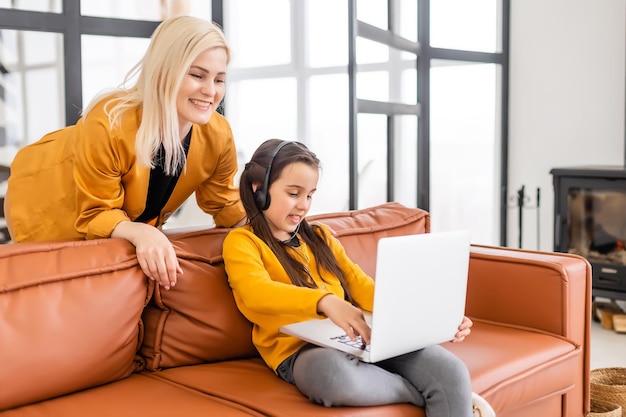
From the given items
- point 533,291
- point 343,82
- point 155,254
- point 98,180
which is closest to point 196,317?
point 155,254

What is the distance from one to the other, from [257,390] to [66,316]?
451 millimetres

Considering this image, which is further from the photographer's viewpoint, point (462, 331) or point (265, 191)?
point (265, 191)

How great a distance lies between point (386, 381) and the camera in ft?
5.51

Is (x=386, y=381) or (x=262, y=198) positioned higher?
(x=262, y=198)

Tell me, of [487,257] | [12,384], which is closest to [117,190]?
[12,384]

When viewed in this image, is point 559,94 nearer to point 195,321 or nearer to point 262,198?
point 262,198

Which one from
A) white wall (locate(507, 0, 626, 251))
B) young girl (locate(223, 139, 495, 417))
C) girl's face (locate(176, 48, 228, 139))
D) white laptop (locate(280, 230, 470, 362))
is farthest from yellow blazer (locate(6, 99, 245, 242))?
white wall (locate(507, 0, 626, 251))

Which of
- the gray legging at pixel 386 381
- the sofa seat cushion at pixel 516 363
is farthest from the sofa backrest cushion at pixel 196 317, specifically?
the sofa seat cushion at pixel 516 363

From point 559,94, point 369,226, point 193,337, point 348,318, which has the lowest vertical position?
point 193,337

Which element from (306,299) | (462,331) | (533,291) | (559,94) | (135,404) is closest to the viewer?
(135,404)

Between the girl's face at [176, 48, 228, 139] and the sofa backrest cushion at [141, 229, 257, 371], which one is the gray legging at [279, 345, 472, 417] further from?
the girl's face at [176, 48, 228, 139]

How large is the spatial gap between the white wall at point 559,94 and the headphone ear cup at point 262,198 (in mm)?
3137

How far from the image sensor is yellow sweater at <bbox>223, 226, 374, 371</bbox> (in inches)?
67.7

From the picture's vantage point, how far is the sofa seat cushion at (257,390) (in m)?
1.59
